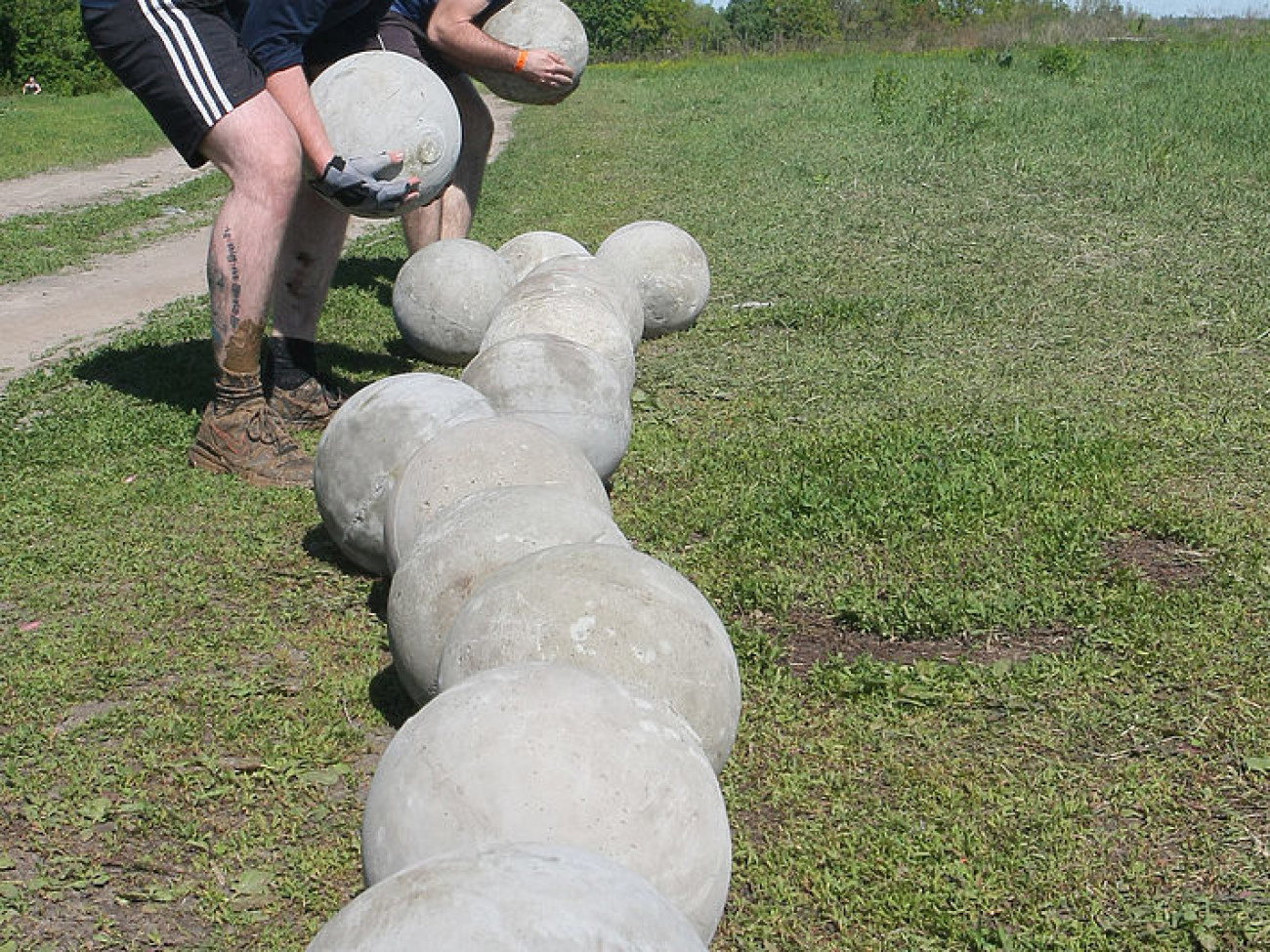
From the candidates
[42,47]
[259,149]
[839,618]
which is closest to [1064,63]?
[259,149]

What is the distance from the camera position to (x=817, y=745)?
3.70 meters

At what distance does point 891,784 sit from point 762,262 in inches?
264

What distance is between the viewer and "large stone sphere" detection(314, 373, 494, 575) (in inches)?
182

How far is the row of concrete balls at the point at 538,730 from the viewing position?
2035mm

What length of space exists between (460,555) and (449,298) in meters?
3.77

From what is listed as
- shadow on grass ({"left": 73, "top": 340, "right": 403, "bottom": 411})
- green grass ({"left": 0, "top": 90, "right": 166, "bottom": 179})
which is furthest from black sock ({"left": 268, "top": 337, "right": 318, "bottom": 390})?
green grass ({"left": 0, "top": 90, "right": 166, "bottom": 179})

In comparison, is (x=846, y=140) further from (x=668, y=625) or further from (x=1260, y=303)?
(x=668, y=625)

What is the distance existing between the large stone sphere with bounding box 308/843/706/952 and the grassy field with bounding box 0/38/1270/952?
3.27 feet

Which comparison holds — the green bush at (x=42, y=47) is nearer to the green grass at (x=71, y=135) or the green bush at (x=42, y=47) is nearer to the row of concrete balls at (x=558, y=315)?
the green grass at (x=71, y=135)

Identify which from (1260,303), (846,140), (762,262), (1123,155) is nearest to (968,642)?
(1260,303)

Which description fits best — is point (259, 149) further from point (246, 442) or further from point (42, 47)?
point (42, 47)

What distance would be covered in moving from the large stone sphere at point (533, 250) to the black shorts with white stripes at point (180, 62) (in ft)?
7.92

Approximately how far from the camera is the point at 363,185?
569 centimetres

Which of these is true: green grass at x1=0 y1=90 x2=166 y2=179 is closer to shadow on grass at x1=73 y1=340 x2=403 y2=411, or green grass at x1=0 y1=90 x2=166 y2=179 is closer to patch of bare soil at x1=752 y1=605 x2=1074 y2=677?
shadow on grass at x1=73 y1=340 x2=403 y2=411
